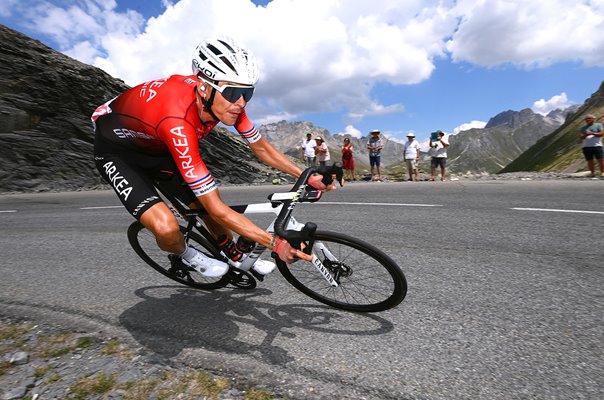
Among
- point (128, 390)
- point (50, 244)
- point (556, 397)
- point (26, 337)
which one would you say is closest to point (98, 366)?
point (128, 390)

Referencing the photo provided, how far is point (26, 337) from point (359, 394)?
8.85 ft

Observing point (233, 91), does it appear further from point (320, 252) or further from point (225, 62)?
point (320, 252)

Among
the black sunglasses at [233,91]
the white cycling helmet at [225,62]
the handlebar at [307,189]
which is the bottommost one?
the handlebar at [307,189]

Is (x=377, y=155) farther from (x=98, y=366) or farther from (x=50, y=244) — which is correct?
(x=98, y=366)

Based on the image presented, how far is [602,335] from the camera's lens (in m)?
2.47

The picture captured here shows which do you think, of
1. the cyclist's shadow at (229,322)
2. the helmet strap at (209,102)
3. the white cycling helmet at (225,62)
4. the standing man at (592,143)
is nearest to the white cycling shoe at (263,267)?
the cyclist's shadow at (229,322)

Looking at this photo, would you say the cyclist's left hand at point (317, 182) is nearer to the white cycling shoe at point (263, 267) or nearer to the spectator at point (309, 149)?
the white cycling shoe at point (263, 267)

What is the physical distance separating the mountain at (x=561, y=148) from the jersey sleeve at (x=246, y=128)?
10912 centimetres

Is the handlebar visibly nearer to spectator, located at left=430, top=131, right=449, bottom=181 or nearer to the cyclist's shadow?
the cyclist's shadow

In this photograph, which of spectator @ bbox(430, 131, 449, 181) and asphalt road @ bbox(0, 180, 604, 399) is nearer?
asphalt road @ bbox(0, 180, 604, 399)

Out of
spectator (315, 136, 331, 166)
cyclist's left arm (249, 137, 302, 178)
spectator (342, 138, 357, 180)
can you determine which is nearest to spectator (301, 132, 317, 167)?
spectator (315, 136, 331, 166)

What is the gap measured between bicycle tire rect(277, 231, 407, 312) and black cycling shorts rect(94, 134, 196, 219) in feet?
4.17

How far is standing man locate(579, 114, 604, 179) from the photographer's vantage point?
10828 millimetres

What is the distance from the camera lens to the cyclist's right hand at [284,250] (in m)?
2.54
